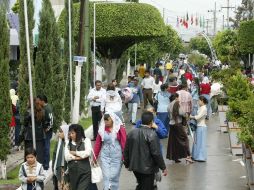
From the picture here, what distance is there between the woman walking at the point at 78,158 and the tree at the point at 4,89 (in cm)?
339

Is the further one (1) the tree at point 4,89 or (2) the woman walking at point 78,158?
(1) the tree at point 4,89

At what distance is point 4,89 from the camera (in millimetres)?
13234

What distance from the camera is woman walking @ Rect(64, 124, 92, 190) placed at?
10.1 m

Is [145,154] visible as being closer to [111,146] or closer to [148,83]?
[111,146]

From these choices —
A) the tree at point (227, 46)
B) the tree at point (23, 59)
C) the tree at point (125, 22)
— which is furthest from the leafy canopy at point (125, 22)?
the tree at point (227, 46)

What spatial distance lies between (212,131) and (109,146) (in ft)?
38.5

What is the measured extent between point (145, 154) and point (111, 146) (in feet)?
3.82

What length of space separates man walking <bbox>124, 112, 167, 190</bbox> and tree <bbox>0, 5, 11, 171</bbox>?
365cm

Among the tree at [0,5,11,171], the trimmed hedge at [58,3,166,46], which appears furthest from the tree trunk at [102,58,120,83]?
the tree at [0,5,11,171]

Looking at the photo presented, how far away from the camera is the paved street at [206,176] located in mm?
13188

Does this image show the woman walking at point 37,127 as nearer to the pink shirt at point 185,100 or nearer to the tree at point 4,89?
the tree at point 4,89

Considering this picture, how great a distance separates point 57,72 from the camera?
19953 millimetres

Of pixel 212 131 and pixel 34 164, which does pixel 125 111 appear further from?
pixel 34 164

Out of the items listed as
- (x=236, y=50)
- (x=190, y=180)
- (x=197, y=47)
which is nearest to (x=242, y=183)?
(x=190, y=180)
